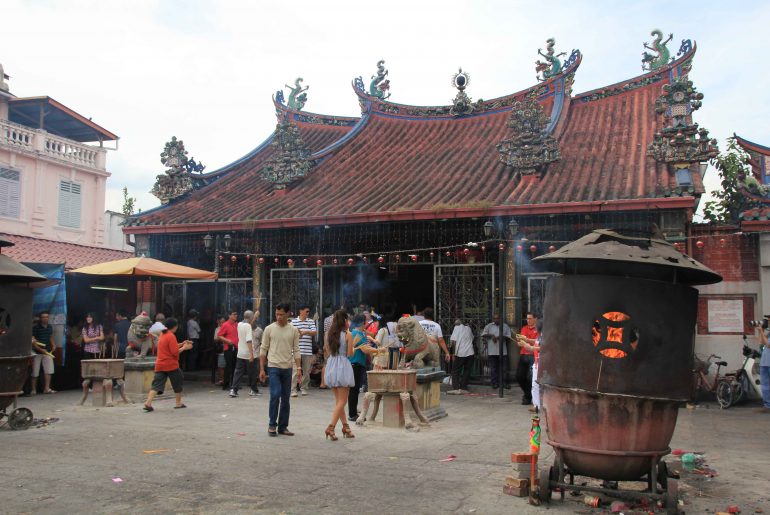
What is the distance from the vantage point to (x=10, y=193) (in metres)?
22.1

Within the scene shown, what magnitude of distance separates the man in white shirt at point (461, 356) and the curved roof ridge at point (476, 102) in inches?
265

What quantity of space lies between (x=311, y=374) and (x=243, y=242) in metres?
3.38

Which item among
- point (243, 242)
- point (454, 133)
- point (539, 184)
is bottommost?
point (243, 242)

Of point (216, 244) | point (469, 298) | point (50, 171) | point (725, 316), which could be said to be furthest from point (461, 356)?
point (50, 171)

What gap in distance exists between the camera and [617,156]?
13.5 meters

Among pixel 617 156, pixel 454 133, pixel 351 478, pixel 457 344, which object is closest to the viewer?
pixel 351 478

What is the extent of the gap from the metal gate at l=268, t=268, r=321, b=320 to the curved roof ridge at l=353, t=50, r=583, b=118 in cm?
585

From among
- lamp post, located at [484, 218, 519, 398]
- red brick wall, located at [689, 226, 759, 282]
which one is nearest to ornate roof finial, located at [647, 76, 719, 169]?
red brick wall, located at [689, 226, 759, 282]

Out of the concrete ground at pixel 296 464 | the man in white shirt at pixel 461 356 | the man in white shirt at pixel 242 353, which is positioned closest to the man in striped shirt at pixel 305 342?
the man in white shirt at pixel 242 353

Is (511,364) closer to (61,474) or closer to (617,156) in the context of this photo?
(617,156)

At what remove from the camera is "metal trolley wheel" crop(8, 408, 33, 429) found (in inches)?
338

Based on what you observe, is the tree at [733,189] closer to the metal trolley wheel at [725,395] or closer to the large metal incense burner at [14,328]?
the metal trolley wheel at [725,395]

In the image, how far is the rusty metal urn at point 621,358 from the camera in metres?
5.12

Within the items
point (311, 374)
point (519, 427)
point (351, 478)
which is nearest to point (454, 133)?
point (311, 374)
